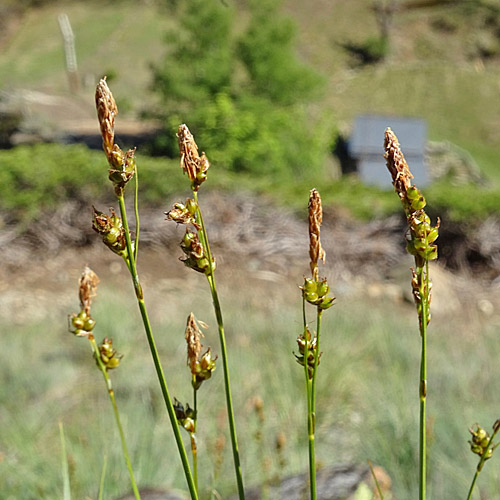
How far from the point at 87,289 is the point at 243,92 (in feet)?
43.7

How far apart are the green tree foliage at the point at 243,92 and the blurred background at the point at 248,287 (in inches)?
1.8

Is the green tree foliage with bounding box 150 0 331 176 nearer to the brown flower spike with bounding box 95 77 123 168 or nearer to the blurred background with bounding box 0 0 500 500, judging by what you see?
the blurred background with bounding box 0 0 500 500

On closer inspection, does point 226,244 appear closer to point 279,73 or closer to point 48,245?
point 48,245

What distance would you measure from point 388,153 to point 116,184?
0.93 feet

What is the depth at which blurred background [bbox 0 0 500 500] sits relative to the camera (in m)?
2.76

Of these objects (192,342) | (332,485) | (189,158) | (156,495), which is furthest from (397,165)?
(156,495)

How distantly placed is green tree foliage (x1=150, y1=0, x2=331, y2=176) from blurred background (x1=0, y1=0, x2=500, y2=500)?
47 millimetres

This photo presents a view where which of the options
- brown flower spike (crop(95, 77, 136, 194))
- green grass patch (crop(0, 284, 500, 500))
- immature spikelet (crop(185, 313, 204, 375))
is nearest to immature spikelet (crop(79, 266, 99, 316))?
immature spikelet (crop(185, 313, 204, 375))

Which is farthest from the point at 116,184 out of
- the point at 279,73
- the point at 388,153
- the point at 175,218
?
the point at 279,73

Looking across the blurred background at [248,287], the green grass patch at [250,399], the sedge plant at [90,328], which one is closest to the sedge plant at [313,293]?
the sedge plant at [90,328]

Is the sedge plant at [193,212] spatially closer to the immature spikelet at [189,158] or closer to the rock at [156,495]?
the immature spikelet at [189,158]

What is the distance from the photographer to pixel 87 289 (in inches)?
38.9

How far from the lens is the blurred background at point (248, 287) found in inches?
108

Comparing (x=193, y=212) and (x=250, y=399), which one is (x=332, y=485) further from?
(x=250, y=399)
